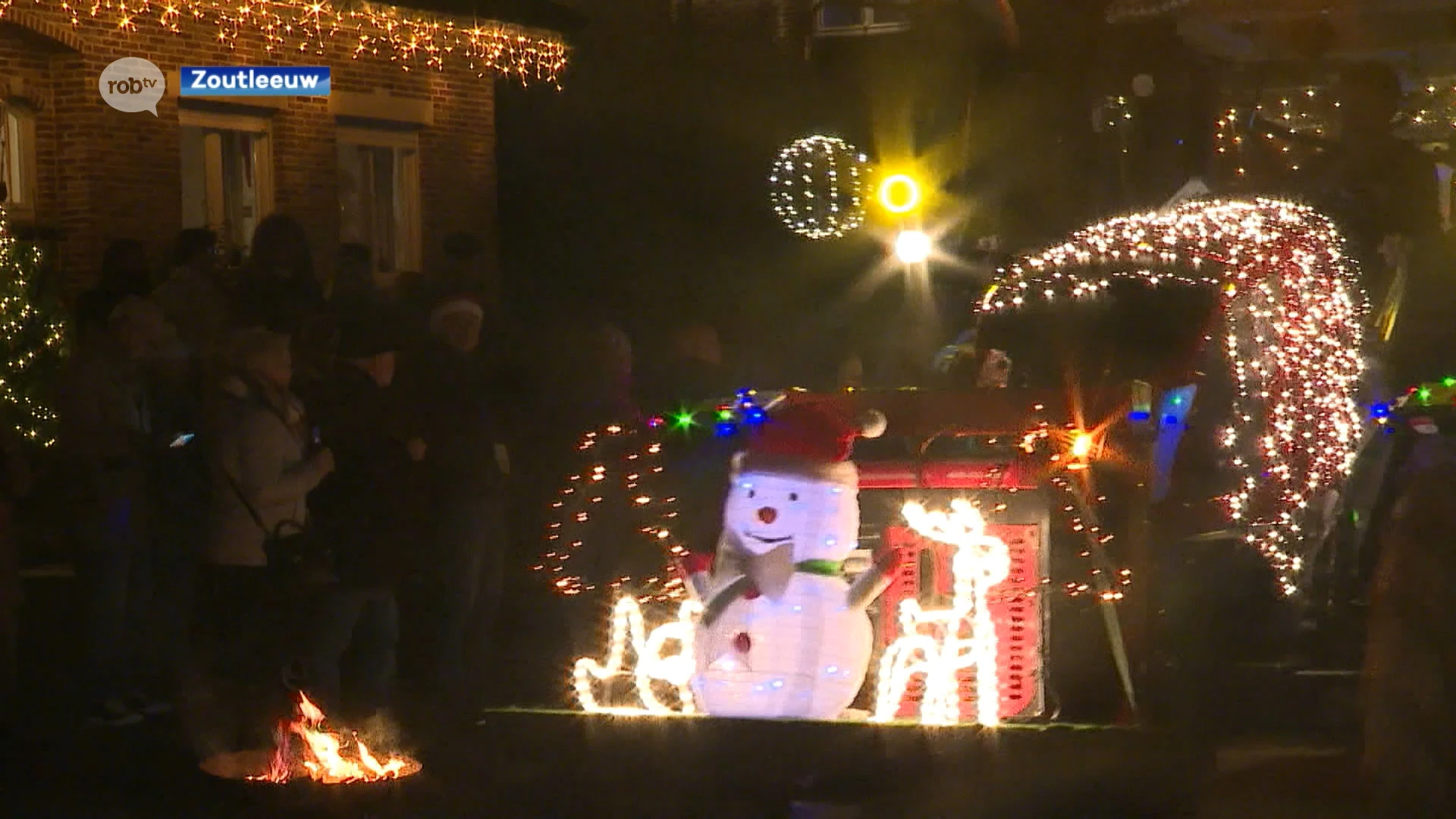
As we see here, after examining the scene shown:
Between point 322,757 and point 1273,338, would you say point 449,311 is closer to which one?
point 322,757

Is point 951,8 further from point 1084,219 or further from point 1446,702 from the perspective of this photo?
point 1446,702

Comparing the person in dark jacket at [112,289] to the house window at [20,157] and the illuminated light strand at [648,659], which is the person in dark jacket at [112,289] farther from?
the house window at [20,157]

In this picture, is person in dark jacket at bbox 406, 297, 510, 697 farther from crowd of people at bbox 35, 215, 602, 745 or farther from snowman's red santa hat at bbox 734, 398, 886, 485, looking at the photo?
snowman's red santa hat at bbox 734, 398, 886, 485

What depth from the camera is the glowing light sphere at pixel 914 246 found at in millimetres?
16109

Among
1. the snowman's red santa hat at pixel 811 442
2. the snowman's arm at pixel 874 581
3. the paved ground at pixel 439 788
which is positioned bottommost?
the paved ground at pixel 439 788

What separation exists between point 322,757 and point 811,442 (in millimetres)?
2247

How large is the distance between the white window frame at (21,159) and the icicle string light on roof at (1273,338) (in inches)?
311

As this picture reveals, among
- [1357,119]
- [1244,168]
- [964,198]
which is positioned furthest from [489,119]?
[1357,119]

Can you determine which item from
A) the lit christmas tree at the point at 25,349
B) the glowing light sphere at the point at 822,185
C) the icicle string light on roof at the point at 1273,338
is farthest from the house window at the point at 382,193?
the icicle string light on roof at the point at 1273,338

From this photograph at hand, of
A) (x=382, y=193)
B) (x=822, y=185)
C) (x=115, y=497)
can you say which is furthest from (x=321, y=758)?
(x=822, y=185)

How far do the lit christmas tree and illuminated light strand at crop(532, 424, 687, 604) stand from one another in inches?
290

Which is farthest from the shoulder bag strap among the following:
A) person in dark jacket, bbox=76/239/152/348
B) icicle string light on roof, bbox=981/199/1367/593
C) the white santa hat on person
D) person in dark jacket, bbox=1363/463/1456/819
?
icicle string light on roof, bbox=981/199/1367/593

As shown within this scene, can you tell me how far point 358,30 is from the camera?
56.9 feet

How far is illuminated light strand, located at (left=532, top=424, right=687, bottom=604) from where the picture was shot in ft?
A: 20.8
